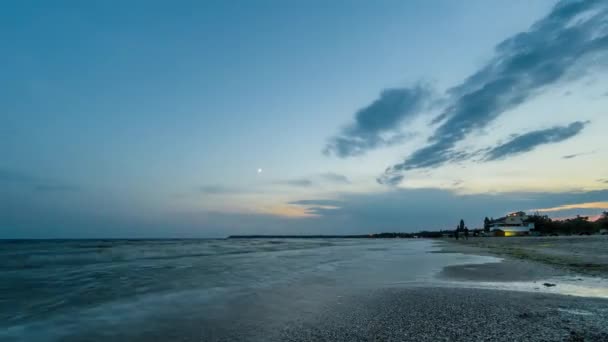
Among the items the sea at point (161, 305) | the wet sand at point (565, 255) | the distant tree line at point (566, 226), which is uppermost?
the sea at point (161, 305)

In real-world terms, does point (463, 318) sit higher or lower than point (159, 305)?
higher

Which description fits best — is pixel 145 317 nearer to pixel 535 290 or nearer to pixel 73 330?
pixel 73 330

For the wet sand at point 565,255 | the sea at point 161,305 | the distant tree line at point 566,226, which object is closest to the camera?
the sea at point 161,305

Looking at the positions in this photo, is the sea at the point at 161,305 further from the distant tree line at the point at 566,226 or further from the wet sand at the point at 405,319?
the distant tree line at the point at 566,226

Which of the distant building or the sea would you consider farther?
the distant building

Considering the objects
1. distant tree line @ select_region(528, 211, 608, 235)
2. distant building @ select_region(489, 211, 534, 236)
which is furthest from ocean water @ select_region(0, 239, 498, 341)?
distant tree line @ select_region(528, 211, 608, 235)

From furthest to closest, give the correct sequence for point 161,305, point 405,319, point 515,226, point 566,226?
point 566,226 < point 515,226 < point 161,305 < point 405,319

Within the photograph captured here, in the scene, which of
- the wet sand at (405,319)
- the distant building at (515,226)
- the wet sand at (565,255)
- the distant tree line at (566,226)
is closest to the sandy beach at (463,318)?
the wet sand at (405,319)

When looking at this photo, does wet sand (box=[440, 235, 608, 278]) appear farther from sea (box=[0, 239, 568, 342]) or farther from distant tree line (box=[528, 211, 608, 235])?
distant tree line (box=[528, 211, 608, 235])

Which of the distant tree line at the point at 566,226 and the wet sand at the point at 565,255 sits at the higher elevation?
the wet sand at the point at 565,255

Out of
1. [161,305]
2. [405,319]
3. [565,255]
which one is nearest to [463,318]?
[405,319]

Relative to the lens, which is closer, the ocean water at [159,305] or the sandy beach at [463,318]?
the sandy beach at [463,318]

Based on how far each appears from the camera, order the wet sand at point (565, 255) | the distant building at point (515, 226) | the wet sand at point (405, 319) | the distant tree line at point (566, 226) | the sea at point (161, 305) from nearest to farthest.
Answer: the wet sand at point (405, 319) → the sea at point (161, 305) → the wet sand at point (565, 255) → the distant building at point (515, 226) → the distant tree line at point (566, 226)

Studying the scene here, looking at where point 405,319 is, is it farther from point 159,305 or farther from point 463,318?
point 159,305
